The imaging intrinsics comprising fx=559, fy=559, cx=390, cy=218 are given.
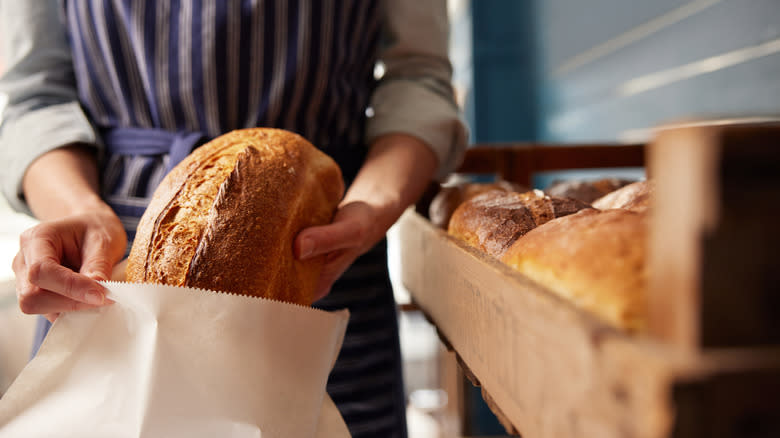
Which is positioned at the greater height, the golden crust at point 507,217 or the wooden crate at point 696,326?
the wooden crate at point 696,326

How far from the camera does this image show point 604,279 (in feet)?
1.24

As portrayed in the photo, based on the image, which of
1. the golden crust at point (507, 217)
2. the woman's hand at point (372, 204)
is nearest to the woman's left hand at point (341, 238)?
the woman's hand at point (372, 204)

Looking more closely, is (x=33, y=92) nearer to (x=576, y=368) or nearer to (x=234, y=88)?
(x=234, y=88)

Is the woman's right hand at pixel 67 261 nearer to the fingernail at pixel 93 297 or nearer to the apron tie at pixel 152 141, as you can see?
the fingernail at pixel 93 297

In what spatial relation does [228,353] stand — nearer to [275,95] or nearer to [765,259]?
[765,259]

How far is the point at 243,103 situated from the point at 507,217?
0.60 meters

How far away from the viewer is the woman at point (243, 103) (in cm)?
102

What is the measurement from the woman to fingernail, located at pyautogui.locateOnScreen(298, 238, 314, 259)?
0.53 ft

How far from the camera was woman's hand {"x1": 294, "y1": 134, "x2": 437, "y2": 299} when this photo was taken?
776mm

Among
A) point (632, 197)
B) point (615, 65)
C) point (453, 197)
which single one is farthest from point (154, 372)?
point (615, 65)

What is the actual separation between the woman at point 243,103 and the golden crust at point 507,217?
6.6 inches

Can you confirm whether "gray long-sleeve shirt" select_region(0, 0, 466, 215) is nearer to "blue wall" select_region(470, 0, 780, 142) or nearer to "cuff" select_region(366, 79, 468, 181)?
"cuff" select_region(366, 79, 468, 181)

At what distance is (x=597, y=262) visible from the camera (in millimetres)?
403

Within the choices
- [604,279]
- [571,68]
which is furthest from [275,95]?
[571,68]
